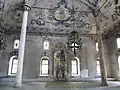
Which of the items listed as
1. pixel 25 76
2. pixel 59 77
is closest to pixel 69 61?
pixel 59 77

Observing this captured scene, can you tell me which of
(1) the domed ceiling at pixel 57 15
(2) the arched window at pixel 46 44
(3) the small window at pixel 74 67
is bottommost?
(3) the small window at pixel 74 67

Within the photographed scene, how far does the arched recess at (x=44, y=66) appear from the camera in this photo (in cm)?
1371

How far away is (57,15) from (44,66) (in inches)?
230

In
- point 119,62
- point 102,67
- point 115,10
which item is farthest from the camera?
point 119,62

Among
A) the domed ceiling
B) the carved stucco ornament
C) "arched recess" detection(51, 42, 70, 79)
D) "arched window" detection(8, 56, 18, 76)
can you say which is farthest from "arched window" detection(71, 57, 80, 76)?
"arched window" detection(8, 56, 18, 76)

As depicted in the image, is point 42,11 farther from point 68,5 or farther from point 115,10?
point 115,10

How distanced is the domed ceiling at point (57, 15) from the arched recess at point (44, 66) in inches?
128

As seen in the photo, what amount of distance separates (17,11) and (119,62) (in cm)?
1153

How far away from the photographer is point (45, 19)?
12.5 meters

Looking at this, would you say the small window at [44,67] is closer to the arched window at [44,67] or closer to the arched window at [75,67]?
the arched window at [44,67]

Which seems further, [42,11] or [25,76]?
[25,76]

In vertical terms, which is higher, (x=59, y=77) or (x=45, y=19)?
(x=45, y=19)

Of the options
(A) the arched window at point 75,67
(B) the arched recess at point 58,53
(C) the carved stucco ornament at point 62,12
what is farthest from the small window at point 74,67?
(C) the carved stucco ornament at point 62,12

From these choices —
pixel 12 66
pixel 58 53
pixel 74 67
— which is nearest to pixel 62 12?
pixel 58 53
